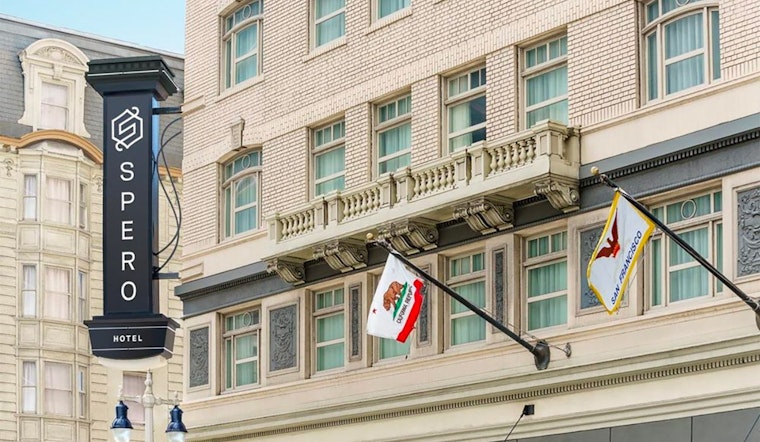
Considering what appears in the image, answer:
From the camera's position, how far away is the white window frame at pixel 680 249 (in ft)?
84.3

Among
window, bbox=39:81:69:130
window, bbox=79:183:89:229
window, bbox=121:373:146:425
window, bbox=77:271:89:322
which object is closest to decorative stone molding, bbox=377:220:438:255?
window, bbox=77:271:89:322

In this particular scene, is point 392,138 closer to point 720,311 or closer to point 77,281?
point 720,311

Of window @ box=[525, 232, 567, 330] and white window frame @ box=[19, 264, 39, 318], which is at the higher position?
white window frame @ box=[19, 264, 39, 318]

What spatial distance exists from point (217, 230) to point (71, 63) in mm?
23990

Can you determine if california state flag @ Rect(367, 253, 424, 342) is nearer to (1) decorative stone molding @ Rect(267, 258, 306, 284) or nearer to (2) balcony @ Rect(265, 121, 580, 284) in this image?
(2) balcony @ Rect(265, 121, 580, 284)

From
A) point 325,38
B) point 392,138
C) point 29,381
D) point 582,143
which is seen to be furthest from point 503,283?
point 29,381

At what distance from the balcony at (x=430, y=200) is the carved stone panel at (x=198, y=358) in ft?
12.4

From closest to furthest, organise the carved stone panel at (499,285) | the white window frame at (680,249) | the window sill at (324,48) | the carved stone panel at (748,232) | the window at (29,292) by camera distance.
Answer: the carved stone panel at (748,232) < the white window frame at (680,249) < the carved stone panel at (499,285) < the window sill at (324,48) < the window at (29,292)

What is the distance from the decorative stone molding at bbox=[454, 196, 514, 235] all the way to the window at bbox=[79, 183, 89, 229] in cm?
3078

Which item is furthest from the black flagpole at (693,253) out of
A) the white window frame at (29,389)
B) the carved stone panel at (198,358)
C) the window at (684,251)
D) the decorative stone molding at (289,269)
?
the white window frame at (29,389)

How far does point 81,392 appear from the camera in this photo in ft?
189

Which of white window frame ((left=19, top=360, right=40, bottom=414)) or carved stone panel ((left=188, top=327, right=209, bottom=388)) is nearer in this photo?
carved stone panel ((left=188, top=327, right=209, bottom=388))

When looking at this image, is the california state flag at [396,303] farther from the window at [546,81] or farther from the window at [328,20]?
the window at [328,20]

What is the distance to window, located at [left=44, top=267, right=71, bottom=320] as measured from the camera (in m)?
57.2
